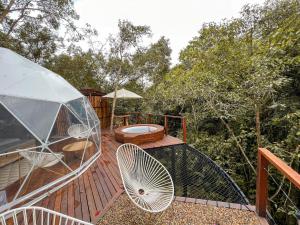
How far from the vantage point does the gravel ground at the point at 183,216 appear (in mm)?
2511

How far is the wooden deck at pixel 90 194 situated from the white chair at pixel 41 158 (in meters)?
0.65

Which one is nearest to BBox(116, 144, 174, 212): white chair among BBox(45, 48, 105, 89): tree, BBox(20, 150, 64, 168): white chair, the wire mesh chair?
the wire mesh chair

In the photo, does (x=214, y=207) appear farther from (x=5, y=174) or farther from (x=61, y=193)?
(x=5, y=174)

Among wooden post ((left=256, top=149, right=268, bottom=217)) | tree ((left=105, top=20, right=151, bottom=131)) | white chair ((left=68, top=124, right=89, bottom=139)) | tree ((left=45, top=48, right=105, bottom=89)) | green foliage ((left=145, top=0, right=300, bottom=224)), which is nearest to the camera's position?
wooden post ((left=256, top=149, right=268, bottom=217))

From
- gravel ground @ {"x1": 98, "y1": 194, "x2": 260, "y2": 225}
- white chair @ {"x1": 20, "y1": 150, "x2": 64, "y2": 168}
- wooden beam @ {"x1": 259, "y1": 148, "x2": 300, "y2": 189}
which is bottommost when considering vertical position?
gravel ground @ {"x1": 98, "y1": 194, "x2": 260, "y2": 225}

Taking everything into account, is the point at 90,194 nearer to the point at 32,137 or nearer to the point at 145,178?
the point at 145,178

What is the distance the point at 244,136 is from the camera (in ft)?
18.2

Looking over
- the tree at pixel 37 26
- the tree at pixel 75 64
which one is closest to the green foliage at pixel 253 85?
the tree at pixel 75 64

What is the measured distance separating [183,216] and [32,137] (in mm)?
2699

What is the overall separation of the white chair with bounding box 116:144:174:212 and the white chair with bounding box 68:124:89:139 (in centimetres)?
126

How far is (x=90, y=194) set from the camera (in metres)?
3.19

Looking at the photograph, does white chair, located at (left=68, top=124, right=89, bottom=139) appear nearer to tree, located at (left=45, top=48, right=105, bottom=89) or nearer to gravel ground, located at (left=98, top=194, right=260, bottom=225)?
gravel ground, located at (left=98, top=194, right=260, bottom=225)

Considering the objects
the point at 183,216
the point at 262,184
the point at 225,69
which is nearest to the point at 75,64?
the point at 225,69

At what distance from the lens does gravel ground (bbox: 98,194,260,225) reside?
98.8 inches
